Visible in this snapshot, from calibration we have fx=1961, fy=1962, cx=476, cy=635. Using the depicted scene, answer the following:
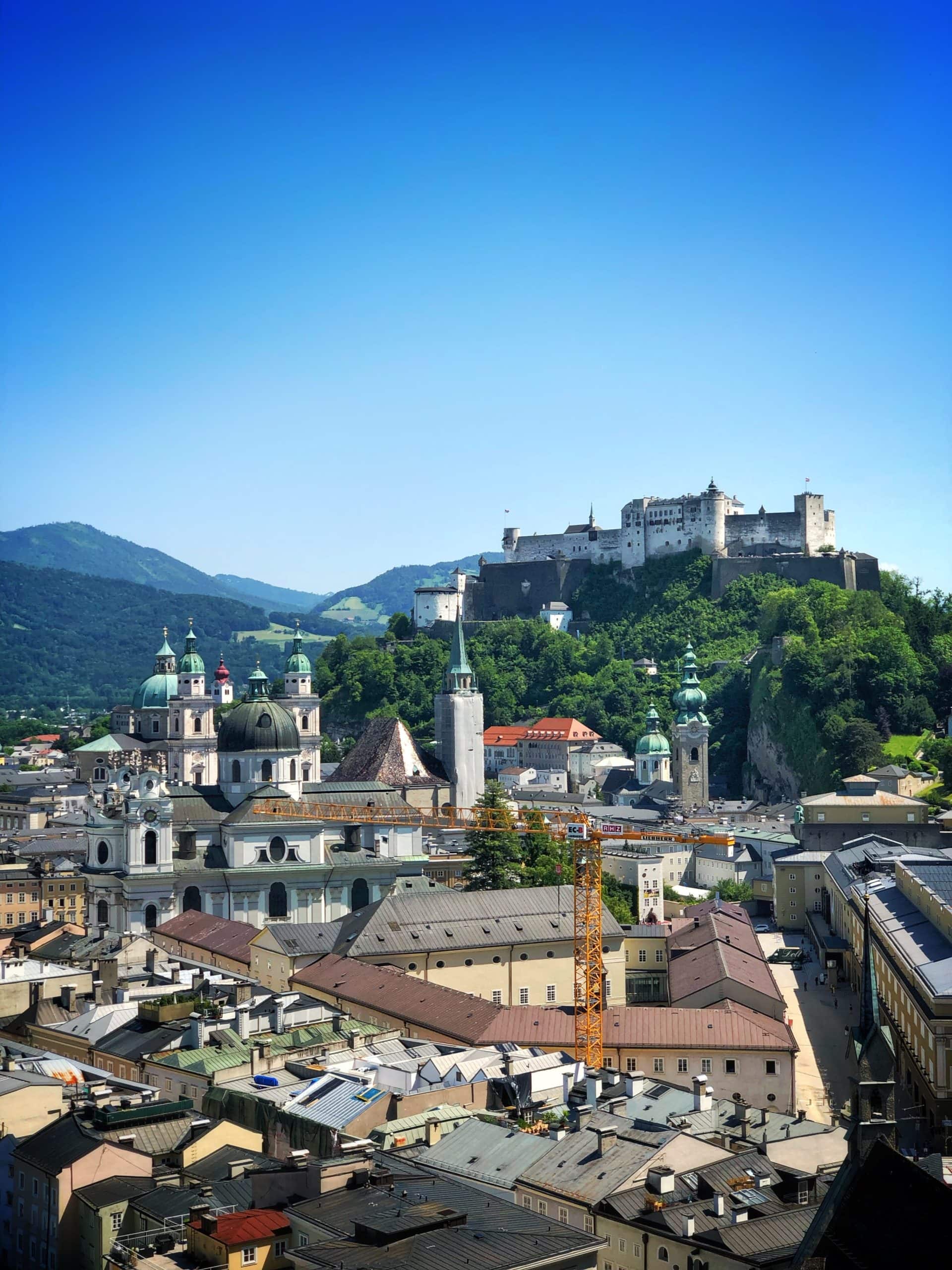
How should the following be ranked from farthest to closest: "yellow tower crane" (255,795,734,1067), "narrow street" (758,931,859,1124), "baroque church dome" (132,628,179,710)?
"baroque church dome" (132,628,179,710) < "yellow tower crane" (255,795,734,1067) < "narrow street" (758,931,859,1124)

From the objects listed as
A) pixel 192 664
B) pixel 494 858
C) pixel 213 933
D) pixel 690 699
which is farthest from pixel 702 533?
pixel 213 933

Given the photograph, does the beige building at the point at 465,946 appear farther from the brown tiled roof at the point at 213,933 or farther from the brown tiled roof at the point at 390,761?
the brown tiled roof at the point at 390,761

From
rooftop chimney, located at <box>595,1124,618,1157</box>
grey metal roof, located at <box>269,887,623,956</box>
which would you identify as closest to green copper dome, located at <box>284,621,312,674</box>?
grey metal roof, located at <box>269,887,623,956</box>

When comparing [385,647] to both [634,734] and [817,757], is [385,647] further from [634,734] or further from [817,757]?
[817,757]

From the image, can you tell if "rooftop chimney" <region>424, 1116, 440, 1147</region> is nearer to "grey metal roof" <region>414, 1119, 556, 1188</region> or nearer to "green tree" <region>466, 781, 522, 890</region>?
"grey metal roof" <region>414, 1119, 556, 1188</region>

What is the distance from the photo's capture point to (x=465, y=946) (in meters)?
52.8

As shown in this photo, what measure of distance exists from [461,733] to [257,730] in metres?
24.5

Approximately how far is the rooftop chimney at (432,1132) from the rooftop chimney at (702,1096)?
463 centimetres

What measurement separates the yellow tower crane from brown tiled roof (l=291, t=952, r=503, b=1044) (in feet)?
7.55

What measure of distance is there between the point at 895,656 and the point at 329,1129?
68707mm

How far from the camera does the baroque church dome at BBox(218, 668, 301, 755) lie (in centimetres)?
7125

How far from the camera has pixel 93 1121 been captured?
32.0m

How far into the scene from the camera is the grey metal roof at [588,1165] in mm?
29203

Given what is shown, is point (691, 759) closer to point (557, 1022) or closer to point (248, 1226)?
point (557, 1022)
